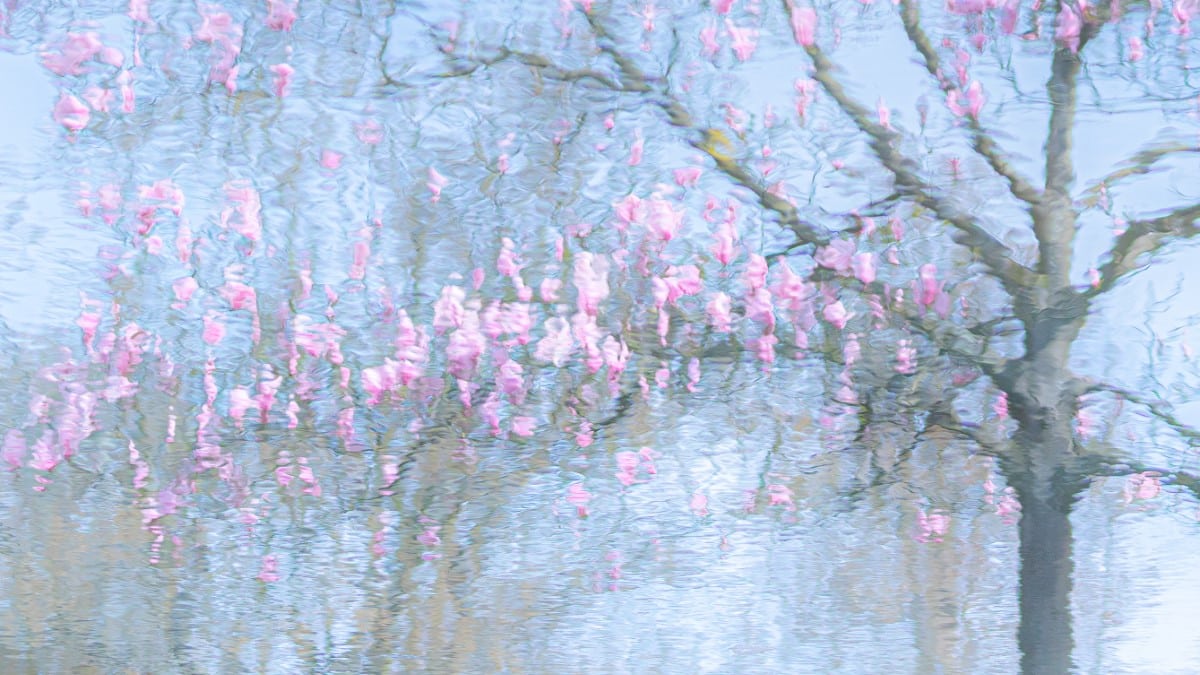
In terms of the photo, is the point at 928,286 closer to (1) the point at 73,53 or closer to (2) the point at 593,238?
(2) the point at 593,238

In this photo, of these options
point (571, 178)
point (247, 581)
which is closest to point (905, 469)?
point (571, 178)

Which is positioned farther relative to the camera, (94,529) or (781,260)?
(94,529)

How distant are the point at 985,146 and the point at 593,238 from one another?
0.53 m

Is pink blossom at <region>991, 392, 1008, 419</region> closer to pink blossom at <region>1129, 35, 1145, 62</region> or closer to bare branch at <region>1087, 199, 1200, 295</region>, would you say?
bare branch at <region>1087, 199, 1200, 295</region>

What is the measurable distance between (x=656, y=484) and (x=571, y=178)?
1.45ft

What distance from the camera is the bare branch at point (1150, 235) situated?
1.18m

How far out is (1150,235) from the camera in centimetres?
118

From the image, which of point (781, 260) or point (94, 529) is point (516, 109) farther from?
point (94, 529)

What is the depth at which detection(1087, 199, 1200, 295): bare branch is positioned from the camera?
118 centimetres

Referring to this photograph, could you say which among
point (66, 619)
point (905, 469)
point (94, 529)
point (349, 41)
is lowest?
point (66, 619)

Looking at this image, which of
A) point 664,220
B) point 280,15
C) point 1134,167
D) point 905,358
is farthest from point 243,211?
point 1134,167

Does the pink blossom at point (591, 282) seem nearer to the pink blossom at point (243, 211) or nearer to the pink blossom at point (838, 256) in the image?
the pink blossom at point (838, 256)

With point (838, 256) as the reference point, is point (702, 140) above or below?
above

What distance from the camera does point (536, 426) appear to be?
131 centimetres
